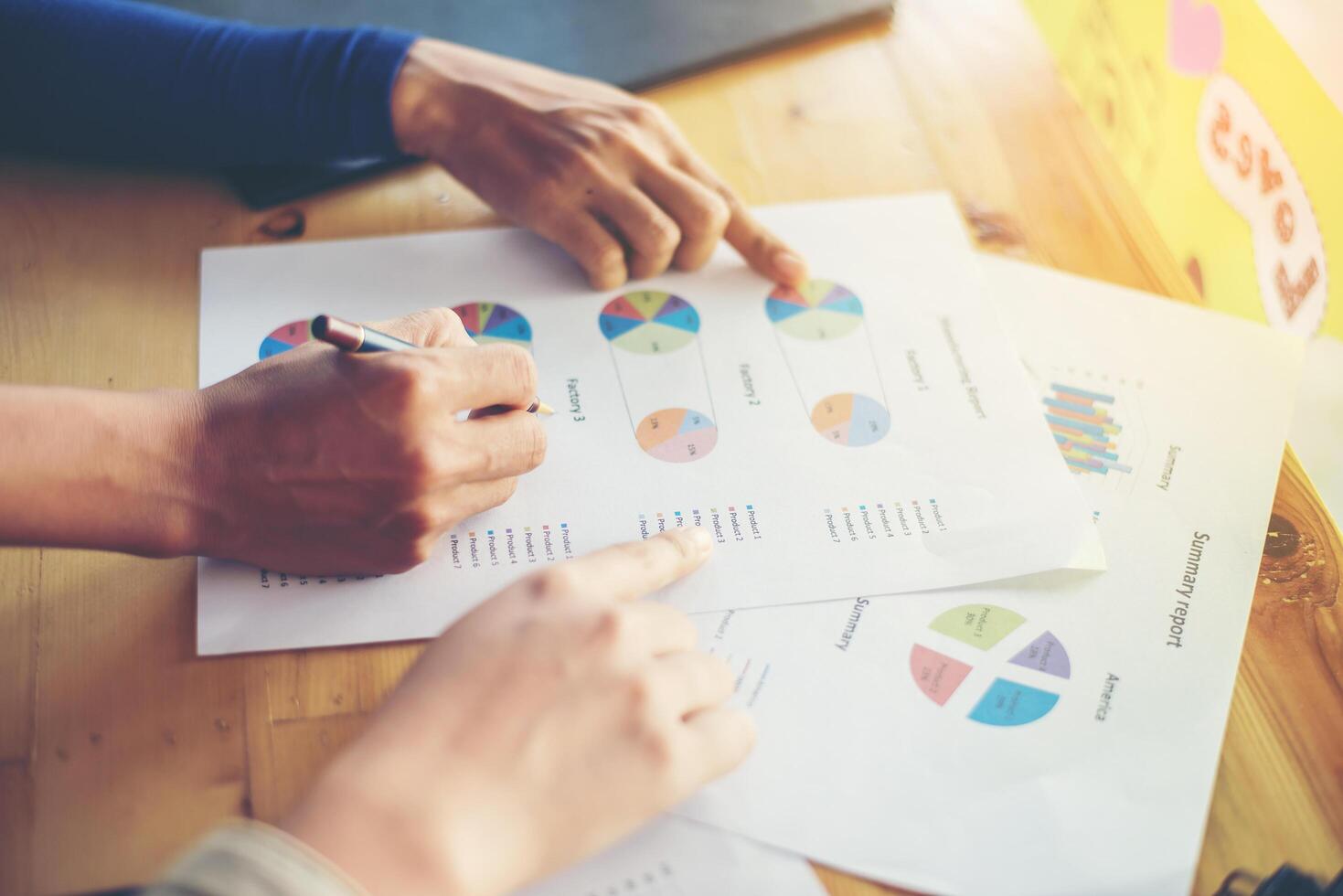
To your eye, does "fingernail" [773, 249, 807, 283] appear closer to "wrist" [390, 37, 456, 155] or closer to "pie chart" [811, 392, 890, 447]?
"pie chart" [811, 392, 890, 447]

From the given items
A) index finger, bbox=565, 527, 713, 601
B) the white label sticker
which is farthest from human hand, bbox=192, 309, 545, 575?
the white label sticker

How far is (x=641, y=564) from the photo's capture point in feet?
2.06

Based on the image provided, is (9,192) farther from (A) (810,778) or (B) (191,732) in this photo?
(A) (810,778)

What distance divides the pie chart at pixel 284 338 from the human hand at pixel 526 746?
12.6 inches

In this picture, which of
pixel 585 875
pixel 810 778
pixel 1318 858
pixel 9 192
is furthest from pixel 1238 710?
pixel 9 192

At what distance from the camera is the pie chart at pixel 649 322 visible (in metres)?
0.81

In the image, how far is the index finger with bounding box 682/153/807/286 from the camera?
85 cm

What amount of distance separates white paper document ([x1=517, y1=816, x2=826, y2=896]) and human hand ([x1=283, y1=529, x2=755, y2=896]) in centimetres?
2

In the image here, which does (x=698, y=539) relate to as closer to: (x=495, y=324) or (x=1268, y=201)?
(x=495, y=324)

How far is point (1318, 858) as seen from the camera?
1.85ft

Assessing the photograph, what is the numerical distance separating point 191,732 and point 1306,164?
823 mm

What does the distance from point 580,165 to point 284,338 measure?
26cm

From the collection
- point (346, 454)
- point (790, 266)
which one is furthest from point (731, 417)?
point (346, 454)

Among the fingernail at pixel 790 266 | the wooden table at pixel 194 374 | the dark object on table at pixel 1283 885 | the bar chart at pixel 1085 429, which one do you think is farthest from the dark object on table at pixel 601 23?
the dark object on table at pixel 1283 885
